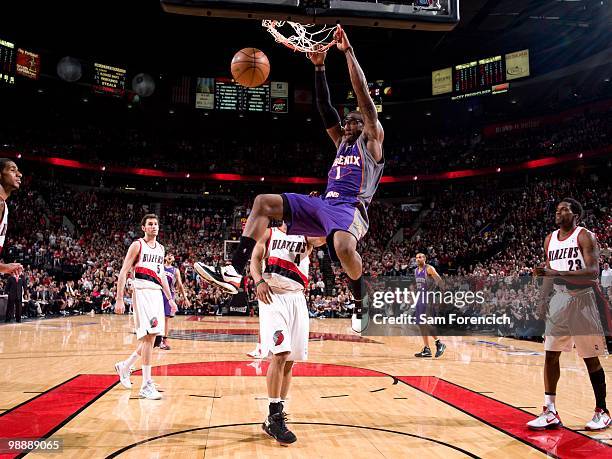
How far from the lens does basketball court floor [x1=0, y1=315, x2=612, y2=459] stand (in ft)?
13.8

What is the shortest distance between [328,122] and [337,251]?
1.33 meters

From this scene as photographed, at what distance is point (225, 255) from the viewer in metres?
25.7

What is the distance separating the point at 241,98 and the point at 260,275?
2517 cm

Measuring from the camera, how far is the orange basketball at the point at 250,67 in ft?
21.7

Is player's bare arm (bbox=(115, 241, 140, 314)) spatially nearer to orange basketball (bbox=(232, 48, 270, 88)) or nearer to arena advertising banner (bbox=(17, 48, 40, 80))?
orange basketball (bbox=(232, 48, 270, 88))

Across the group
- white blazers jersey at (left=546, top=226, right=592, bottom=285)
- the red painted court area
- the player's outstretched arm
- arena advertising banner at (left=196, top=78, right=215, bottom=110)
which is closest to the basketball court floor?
the red painted court area

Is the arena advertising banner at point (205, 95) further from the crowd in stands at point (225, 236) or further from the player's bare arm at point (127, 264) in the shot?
the player's bare arm at point (127, 264)

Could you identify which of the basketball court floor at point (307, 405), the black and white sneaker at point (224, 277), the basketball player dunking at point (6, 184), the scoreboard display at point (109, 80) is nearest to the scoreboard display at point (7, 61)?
the scoreboard display at point (109, 80)

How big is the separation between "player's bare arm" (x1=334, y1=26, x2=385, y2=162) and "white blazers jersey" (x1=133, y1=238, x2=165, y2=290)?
11.5 ft

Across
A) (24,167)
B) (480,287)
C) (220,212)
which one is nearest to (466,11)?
(480,287)

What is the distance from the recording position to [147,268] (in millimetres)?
6430

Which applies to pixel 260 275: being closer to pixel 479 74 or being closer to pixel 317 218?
pixel 317 218

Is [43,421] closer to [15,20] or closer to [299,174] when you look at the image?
[15,20]

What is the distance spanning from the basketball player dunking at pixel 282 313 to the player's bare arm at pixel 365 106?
100cm
